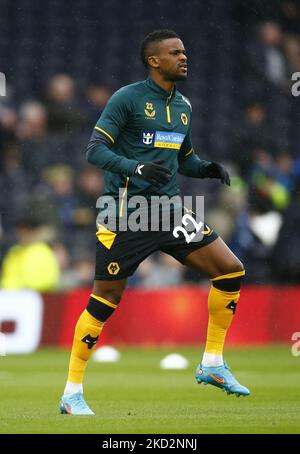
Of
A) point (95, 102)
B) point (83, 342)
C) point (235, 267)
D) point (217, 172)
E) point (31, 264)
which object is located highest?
point (95, 102)

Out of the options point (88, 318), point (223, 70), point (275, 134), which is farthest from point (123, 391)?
point (223, 70)

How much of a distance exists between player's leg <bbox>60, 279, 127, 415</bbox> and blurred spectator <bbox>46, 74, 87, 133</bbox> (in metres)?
9.79

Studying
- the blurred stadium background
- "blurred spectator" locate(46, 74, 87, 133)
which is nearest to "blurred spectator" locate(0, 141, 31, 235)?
the blurred stadium background

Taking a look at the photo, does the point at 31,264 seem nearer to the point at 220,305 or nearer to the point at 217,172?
the point at 217,172

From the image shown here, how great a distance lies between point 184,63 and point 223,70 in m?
12.4

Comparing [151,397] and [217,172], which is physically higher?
[217,172]

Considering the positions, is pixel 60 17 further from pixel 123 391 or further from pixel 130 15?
pixel 123 391

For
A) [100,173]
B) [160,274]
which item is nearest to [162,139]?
[160,274]

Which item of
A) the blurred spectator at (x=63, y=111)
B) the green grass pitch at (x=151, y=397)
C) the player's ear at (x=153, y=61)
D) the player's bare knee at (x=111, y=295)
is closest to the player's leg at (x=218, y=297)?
the green grass pitch at (x=151, y=397)

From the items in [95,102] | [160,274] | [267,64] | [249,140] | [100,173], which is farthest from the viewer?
[267,64]

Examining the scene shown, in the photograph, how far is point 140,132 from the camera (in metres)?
7.97

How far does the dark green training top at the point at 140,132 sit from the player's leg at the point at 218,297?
48 centimetres

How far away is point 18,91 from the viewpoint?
63.5 feet

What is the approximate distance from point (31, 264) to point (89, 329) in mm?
7422
